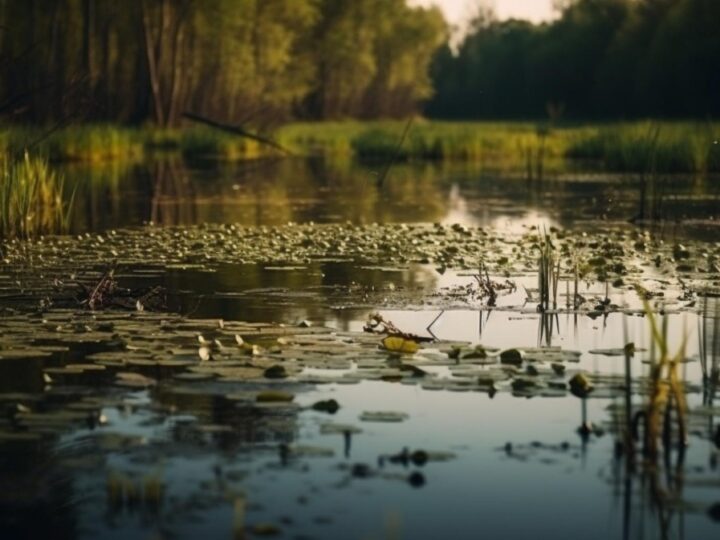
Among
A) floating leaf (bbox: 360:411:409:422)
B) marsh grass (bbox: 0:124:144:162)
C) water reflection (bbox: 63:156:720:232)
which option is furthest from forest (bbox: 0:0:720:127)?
floating leaf (bbox: 360:411:409:422)

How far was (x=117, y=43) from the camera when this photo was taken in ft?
147

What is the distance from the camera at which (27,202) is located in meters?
12.4

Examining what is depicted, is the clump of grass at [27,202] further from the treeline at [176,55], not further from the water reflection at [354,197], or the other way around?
the treeline at [176,55]

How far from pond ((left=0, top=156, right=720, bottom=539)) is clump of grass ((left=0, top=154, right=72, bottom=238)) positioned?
0.37m

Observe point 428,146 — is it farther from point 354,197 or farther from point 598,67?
point 598,67

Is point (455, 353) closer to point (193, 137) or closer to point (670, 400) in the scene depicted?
point (670, 400)

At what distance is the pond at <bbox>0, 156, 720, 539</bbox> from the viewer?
4660 mm

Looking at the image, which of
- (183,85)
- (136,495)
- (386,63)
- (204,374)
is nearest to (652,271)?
(204,374)

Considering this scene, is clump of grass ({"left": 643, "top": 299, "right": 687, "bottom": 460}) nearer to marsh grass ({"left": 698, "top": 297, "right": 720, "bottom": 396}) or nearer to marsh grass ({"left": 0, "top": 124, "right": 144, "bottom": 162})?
marsh grass ({"left": 698, "top": 297, "right": 720, "bottom": 396})

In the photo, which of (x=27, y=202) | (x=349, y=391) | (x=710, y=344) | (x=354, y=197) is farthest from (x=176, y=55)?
(x=349, y=391)

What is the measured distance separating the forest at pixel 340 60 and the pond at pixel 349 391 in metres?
13.3

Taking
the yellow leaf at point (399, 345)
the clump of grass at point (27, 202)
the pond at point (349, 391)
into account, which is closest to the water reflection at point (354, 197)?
the clump of grass at point (27, 202)

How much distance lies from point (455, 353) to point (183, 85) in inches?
1532

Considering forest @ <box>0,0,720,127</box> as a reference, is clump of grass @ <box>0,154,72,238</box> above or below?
below
